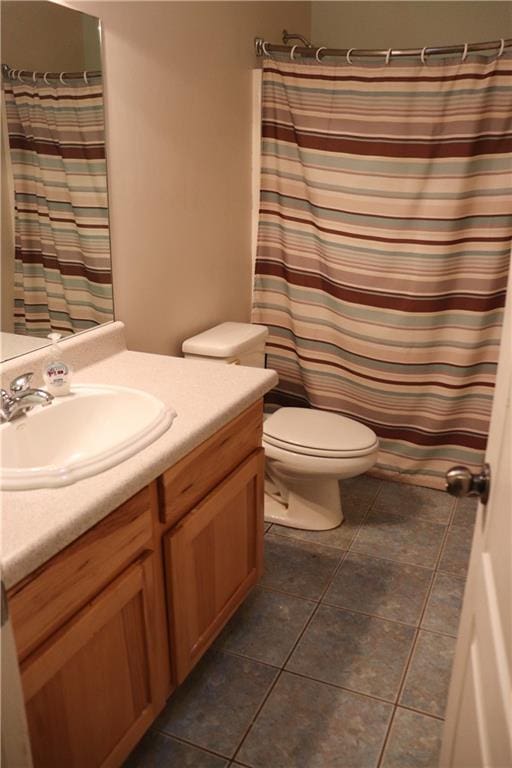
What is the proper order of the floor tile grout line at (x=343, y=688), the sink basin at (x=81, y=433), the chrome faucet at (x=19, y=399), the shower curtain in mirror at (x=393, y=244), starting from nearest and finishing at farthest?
the sink basin at (x=81, y=433), the chrome faucet at (x=19, y=399), the floor tile grout line at (x=343, y=688), the shower curtain in mirror at (x=393, y=244)

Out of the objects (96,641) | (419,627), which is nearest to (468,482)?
(96,641)

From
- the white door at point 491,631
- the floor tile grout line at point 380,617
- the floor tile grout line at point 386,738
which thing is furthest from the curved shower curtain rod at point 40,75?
the floor tile grout line at point 386,738

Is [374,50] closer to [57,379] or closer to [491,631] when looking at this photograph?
[57,379]

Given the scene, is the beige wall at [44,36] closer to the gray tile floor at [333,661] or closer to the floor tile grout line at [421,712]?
the gray tile floor at [333,661]

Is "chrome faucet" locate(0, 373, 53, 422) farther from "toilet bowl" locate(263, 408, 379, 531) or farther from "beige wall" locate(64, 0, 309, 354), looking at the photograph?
"toilet bowl" locate(263, 408, 379, 531)

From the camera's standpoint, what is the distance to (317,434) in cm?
234

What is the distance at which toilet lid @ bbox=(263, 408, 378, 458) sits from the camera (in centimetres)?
226

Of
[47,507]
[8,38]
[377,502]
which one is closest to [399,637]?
[377,502]

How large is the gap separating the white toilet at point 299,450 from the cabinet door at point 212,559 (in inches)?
17.2

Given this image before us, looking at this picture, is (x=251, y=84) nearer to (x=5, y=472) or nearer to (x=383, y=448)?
(x=383, y=448)

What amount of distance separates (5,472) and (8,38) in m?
1.00

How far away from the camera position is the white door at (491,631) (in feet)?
2.66

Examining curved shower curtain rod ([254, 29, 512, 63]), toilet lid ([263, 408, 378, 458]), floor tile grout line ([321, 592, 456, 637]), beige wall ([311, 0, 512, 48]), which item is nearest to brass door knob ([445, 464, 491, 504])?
floor tile grout line ([321, 592, 456, 637])

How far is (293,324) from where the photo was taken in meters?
2.92
